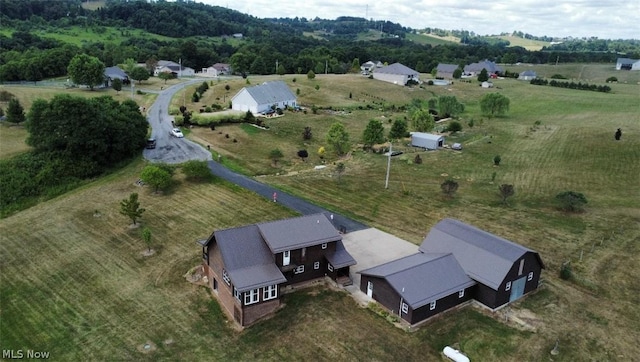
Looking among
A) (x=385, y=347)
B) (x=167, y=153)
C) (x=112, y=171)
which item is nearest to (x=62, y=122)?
(x=112, y=171)

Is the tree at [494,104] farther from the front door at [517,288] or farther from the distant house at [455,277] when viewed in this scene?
the front door at [517,288]

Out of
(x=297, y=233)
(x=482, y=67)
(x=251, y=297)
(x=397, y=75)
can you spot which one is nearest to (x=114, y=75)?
(x=397, y=75)

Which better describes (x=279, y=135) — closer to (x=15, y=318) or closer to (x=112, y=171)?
(x=112, y=171)

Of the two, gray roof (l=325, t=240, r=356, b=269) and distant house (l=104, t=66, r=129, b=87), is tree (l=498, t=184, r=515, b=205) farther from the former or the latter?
distant house (l=104, t=66, r=129, b=87)

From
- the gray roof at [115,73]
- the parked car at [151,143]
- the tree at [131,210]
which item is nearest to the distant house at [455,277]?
the tree at [131,210]

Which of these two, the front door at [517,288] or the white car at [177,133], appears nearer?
the front door at [517,288]

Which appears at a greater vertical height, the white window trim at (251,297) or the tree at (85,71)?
the tree at (85,71)

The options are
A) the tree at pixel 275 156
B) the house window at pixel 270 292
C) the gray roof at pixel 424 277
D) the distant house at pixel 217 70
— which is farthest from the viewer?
the distant house at pixel 217 70
